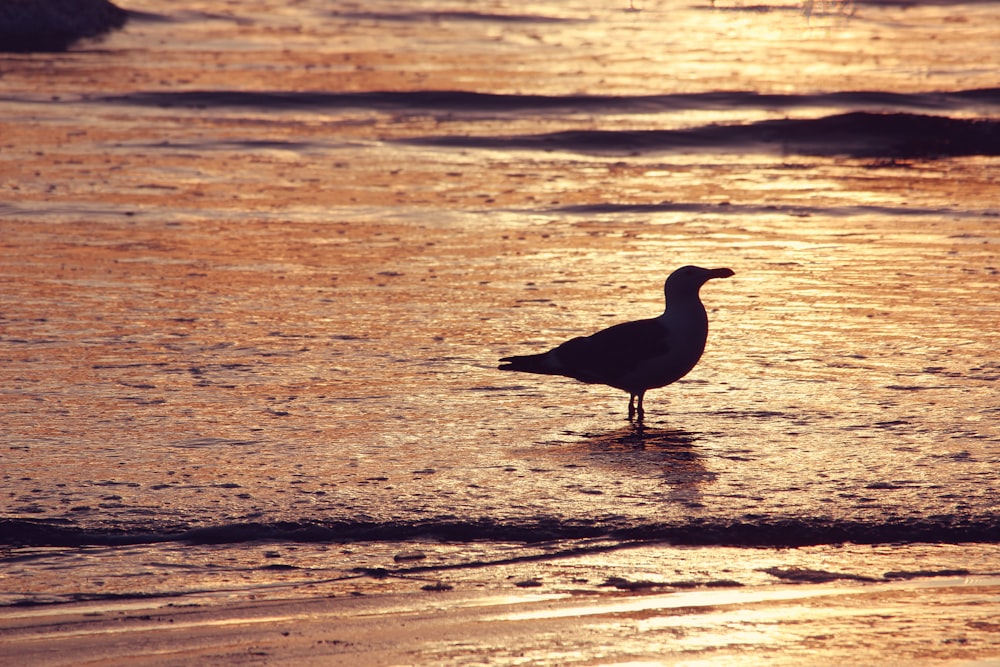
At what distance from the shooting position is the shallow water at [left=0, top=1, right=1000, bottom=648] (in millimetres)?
5402

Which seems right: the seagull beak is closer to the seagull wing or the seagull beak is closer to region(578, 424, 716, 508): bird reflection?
the seagull wing

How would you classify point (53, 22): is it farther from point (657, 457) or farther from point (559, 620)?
point (559, 620)

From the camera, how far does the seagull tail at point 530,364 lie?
705cm

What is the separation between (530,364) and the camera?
7.11m

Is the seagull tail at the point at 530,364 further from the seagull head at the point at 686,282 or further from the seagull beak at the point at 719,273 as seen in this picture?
the seagull beak at the point at 719,273

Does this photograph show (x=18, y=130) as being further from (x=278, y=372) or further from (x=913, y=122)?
(x=913, y=122)

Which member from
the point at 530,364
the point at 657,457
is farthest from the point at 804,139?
the point at 657,457

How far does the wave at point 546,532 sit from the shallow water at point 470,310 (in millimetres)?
16

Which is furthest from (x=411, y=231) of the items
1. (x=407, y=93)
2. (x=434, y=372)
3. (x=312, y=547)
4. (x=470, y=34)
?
(x=470, y=34)

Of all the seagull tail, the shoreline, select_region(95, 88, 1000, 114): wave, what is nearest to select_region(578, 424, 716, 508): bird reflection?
the seagull tail

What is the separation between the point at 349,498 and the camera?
5543mm

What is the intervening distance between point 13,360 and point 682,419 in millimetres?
3607

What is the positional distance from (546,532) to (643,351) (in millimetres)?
1788

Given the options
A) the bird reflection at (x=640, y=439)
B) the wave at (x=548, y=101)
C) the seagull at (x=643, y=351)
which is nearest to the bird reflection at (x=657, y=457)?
the bird reflection at (x=640, y=439)
